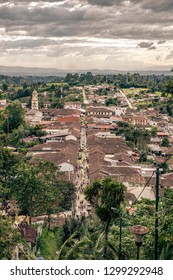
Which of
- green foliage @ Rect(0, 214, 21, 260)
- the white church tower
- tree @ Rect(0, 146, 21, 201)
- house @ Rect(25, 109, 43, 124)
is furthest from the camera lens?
the white church tower

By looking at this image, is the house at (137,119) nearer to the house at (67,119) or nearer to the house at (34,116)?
the house at (67,119)

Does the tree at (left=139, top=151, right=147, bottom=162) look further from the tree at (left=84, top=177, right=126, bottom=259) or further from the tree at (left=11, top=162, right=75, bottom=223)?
the tree at (left=84, top=177, right=126, bottom=259)

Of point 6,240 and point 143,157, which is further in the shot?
point 143,157

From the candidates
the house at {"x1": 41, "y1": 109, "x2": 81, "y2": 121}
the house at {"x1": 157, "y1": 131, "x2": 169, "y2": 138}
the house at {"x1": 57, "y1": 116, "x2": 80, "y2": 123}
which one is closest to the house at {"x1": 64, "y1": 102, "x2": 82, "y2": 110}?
the house at {"x1": 41, "y1": 109, "x2": 81, "y2": 121}

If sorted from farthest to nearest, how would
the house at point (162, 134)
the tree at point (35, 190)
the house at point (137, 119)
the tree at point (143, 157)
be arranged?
the house at point (137, 119), the house at point (162, 134), the tree at point (143, 157), the tree at point (35, 190)

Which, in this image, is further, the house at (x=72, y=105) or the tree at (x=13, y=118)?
the house at (x=72, y=105)

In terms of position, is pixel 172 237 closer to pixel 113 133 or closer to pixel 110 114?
pixel 113 133

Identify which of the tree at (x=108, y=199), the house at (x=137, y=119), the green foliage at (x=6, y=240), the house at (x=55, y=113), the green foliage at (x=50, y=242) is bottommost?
the green foliage at (x=50, y=242)

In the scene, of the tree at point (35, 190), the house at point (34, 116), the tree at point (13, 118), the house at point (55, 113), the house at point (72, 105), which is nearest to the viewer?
the tree at point (35, 190)

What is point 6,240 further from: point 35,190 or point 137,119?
point 137,119

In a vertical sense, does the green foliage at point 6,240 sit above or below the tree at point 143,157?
above

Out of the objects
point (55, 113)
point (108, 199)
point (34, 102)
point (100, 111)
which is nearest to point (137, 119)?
point (100, 111)

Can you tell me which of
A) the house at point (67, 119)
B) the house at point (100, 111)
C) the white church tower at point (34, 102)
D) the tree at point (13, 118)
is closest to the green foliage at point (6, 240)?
the tree at point (13, 118)
